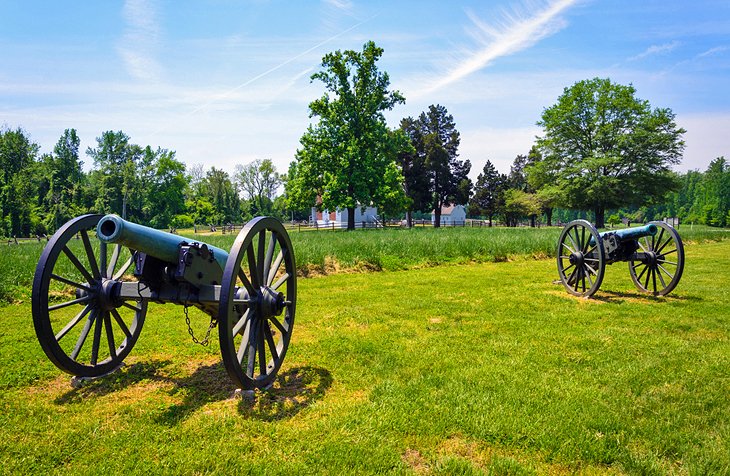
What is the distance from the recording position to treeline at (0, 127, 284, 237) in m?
50.8

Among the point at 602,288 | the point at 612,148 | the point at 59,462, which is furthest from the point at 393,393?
the point at 612,148

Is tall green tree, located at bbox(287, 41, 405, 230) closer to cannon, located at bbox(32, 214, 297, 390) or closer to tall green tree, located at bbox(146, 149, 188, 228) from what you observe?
cannon, located at bbox(32, 214, 297, 390)

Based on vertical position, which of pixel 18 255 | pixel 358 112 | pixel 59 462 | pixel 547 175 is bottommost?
pixel 59 462

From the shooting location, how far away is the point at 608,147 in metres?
40.5

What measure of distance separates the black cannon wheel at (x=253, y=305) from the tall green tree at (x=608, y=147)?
1580 inches

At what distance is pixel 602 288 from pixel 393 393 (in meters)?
8.13

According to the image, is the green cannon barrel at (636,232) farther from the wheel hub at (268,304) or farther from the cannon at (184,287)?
the wheel hub at (268,304)

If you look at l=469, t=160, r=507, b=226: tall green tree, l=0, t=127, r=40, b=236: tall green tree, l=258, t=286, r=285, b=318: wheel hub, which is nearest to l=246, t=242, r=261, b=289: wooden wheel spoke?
l=258, t=286, r=285, b=318: wheel hub

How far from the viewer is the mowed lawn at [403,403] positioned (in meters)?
2.93

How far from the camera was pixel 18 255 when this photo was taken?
10773mm

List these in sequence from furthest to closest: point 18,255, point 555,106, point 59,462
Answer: point 555,106
point 18,255
point 59,462

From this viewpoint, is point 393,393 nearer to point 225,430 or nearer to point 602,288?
point 225,430

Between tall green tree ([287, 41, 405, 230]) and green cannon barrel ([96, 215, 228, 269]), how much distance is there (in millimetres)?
26278

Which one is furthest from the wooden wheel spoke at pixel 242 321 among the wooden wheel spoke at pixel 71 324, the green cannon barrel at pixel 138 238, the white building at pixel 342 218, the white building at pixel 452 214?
the white building at pixel 452 214
